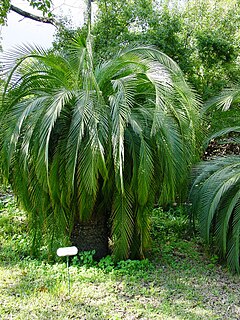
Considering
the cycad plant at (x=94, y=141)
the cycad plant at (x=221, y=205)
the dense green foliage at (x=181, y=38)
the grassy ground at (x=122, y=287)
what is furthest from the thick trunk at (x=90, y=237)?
the dense green foliage at (x=181, y=38)

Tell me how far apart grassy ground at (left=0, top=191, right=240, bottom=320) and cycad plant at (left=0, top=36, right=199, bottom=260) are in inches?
12.6

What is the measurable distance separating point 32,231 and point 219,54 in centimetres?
484

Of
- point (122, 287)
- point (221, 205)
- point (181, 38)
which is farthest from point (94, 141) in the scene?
point (181, 38)

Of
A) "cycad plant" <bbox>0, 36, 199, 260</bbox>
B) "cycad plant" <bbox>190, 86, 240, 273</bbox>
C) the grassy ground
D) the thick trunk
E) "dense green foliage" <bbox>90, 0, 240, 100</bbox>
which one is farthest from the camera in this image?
"dense green foliage" <bbox>90, 0, 240, 100</bbox>

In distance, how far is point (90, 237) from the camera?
4.69 meters

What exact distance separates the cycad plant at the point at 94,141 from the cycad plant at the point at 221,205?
0.33 metres

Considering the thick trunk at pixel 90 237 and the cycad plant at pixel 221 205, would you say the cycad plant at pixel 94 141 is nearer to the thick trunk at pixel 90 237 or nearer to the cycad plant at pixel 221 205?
the thick trunk at pixel 90 237

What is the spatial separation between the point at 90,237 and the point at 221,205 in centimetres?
150

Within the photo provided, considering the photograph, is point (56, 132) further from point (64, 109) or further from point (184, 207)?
point (184, 207)

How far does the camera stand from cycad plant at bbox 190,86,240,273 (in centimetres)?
444

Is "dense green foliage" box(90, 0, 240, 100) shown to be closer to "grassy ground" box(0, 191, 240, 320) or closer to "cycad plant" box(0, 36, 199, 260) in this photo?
"cycad plant" box(0, 36, 199, 260)

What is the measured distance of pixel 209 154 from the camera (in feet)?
25.5

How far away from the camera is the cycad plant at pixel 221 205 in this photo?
175 inches

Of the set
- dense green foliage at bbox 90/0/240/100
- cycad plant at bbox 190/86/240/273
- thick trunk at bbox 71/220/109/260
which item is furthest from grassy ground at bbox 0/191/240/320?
dense green foliage at bbox 90/0/240/100
